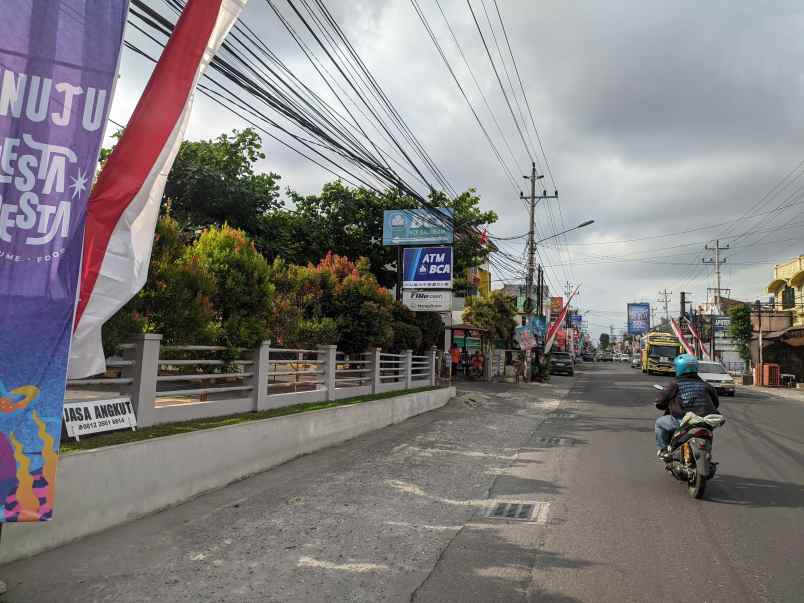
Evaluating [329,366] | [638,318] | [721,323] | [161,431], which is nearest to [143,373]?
[161,431]

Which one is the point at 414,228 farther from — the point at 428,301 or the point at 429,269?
the point at 428,301

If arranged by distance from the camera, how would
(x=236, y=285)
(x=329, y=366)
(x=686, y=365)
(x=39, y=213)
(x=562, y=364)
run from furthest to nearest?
(x=562, y=364) → (x=329, y=366) → (x=236, y=285) → (x=686, y=365) → (x=39, y=213)

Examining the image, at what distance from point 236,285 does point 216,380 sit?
126 inches

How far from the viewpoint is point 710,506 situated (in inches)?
238

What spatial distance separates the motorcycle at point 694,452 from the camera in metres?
6.26

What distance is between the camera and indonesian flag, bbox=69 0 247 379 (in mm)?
4555

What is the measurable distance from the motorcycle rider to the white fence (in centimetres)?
582

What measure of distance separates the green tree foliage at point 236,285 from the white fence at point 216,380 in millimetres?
345

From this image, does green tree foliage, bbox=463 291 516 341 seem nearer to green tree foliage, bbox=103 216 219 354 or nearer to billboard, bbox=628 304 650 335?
green tree foliage, bbox=103 216 219 354

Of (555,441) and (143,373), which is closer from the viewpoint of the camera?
(143,373)

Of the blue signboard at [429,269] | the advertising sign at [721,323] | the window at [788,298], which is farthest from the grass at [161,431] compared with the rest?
the advertising sign at [721,323]

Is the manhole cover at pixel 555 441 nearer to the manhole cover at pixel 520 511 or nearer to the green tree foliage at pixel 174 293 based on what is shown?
the manhole cover at pixel 520 511

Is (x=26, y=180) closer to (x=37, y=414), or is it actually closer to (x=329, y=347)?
(x=37, y=414)

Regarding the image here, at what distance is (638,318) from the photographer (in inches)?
3275
